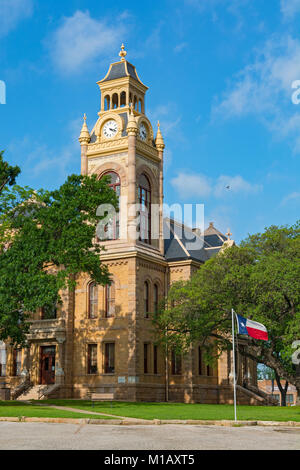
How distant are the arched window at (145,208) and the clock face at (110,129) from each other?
13.6 ft

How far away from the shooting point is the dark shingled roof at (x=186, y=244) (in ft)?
165

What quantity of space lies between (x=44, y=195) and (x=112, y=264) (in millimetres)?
15001

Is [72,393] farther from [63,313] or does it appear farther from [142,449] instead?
[142,449]

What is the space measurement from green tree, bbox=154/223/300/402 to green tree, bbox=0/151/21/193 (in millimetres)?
13594

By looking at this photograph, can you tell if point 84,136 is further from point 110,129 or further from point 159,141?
point 159,141

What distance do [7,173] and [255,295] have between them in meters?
16.1

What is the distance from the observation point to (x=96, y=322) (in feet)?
153

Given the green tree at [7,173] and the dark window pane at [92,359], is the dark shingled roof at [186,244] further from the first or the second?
the green tree at [7,173]

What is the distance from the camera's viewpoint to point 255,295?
3684cm

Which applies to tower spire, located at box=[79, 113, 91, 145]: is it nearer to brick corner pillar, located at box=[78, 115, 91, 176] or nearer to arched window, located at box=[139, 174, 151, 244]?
brick corner pillar, located at box=[78, 115, 91, 176]

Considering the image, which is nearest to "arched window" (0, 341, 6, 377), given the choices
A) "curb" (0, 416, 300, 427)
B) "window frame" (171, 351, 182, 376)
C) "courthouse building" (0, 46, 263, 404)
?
"courthouse building" (0, 46, 263, 404)

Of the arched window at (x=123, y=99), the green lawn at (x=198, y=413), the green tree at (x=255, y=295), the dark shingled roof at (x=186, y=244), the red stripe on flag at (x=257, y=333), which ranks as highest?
the arched window at (x=123, y=99)

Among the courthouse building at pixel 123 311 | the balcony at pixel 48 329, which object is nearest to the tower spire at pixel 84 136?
the courthouse building at pixel 123 311
